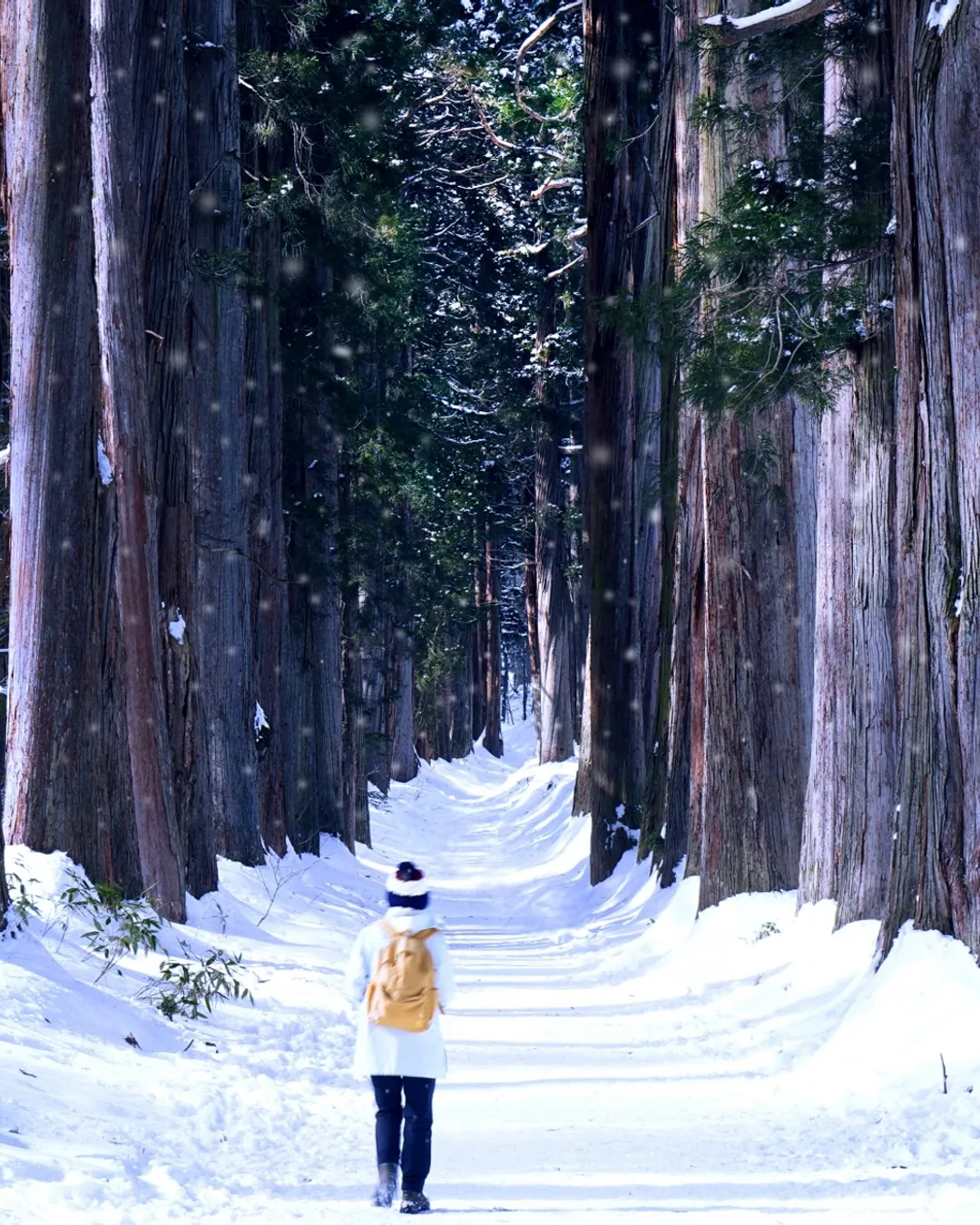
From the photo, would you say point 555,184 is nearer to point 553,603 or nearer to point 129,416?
point 553,603

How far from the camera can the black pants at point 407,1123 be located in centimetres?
574

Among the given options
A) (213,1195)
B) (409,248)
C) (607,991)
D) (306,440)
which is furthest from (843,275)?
(409,248)

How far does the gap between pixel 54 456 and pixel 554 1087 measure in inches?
208

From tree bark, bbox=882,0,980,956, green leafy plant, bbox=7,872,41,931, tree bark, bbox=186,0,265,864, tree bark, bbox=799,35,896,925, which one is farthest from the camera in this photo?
tree bark, bbox=186,0,265,864

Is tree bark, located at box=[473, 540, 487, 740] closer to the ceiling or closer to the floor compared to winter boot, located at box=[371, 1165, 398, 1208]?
closer to the ceiling

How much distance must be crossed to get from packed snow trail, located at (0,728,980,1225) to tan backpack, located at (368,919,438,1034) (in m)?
0.70

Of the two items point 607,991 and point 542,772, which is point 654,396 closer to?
point 607,991

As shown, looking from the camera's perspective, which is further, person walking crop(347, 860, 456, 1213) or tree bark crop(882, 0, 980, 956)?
tree bark crop(882, 0, 980, 956)

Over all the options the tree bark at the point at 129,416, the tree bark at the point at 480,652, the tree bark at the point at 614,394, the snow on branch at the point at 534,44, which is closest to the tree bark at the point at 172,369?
the tree bark at the point at 129,416

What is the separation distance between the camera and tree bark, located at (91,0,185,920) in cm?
1091

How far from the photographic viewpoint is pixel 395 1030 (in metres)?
6.05

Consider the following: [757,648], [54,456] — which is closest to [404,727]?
[757,648]

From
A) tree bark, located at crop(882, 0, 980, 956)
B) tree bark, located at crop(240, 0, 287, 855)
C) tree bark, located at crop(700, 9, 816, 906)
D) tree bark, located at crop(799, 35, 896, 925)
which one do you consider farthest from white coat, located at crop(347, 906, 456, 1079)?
tree bark, located at crop(240, 0, 287, 855)

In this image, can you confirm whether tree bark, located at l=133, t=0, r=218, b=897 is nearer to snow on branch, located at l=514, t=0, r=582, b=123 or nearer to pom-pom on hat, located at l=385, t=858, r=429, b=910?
pom-pom on hat, located at l=385, t=858, r=429, b=910
